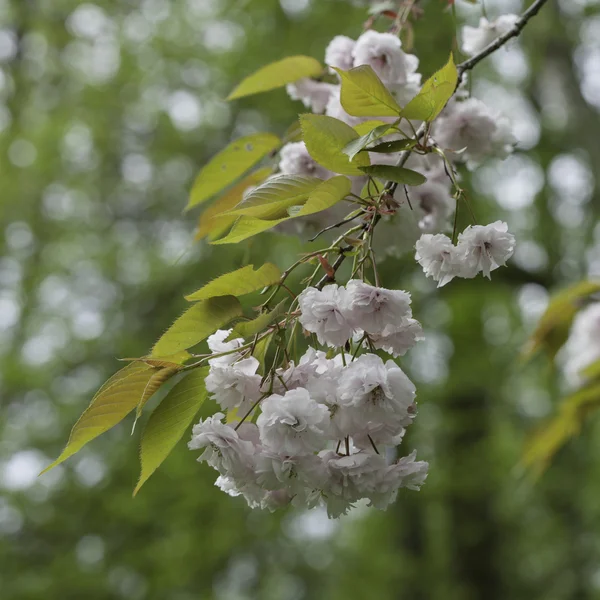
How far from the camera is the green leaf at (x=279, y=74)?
45.9 inches

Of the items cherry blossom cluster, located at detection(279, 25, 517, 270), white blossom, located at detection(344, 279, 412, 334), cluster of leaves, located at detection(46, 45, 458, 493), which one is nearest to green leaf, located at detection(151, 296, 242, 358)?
cluster of leaves, located at detection(46, 45, 458, 493)

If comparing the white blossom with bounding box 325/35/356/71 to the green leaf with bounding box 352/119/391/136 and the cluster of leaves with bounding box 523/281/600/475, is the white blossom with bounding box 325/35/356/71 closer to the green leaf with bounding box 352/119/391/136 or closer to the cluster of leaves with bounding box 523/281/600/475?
the green leaf with bounding box 352/119/391/136

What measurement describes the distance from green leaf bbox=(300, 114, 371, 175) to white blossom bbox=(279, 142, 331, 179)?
306mm

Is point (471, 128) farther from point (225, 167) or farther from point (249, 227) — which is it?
point (249, 227)

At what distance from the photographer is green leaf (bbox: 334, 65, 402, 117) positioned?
780 millimetres

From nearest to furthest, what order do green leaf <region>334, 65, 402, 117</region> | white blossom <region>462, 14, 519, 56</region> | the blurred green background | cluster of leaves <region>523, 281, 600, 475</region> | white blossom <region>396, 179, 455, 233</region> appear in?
green leaf <region>334, 65, 402, 117</region>, white blossom <region>396, 179, 455, 233</region>, white blossom <region>462, 14, 519, 56</region>, cluster of leaves <region>523, 281, 600, 475</region>, the blurred green background

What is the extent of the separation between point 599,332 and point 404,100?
197 centimetres

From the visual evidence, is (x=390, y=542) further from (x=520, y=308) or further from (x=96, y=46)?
(x=96, y=46)

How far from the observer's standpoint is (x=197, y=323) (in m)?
0.73

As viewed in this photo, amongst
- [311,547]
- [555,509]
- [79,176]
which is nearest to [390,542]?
[311,547]

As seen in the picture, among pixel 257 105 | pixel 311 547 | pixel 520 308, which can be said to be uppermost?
pixel 257 105

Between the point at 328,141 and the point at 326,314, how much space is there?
18cm

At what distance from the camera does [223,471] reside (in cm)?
74

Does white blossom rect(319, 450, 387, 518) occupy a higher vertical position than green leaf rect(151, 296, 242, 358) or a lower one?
lower
